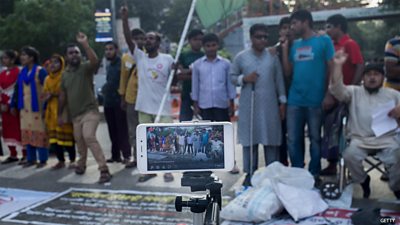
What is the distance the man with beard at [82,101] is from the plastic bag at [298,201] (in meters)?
2.33

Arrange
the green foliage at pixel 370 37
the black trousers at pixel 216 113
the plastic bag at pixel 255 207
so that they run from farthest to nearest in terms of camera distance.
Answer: the green foliage at pixel 370 37 → the black trousers at pixel 216 113 → the plastic bag at pixel 255 207

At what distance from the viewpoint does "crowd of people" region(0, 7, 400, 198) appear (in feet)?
15.3

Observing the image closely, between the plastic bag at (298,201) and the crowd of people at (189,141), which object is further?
the plastic bag at (298,201)

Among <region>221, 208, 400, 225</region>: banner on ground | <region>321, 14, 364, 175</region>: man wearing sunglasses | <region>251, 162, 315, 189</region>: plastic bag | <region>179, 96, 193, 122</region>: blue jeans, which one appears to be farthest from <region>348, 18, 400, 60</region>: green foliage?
<region>221, 208, 400, 225</region>: banner on ground

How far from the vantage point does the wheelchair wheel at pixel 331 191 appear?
4.50 meters

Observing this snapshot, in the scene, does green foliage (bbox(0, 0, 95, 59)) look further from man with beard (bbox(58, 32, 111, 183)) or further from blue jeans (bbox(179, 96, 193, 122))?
blue jeans (bbox(179, 96, 193, 122))

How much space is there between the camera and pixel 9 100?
6.80 meters

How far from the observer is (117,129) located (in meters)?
6.61

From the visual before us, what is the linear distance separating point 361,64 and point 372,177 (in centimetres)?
127

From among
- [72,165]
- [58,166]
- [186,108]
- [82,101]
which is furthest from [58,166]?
[186,108]

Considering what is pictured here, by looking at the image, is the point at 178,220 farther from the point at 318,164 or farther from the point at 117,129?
the point at 117,129

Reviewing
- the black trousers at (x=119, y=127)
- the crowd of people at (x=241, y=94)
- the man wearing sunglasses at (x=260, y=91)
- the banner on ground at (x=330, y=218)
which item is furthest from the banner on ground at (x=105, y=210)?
the black trousers at (x=119, y=127)

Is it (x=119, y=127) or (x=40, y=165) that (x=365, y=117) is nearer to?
(x=119, y=127)

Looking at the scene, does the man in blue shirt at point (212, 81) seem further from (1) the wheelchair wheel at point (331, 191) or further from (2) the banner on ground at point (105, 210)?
(1) the wheelchair wheel at point (331, 191)
